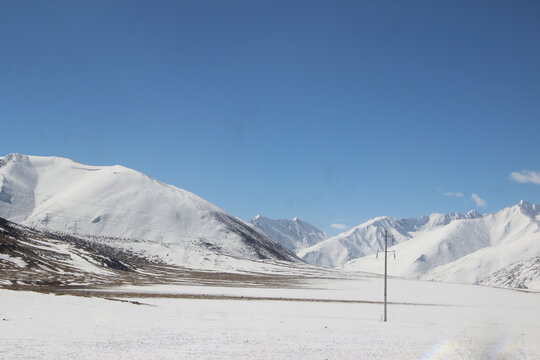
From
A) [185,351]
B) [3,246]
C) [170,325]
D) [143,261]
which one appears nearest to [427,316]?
[170,325]

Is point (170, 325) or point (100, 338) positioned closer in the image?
point (100, 338)

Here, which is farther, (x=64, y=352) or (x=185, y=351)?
(x=185, y=351)

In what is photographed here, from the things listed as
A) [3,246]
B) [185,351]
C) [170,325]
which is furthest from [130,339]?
[3,246]

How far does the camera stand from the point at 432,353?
29.5 metres

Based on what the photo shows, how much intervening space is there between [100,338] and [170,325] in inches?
334

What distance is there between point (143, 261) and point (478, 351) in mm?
181030

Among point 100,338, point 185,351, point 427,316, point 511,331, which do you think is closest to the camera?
point 185,351

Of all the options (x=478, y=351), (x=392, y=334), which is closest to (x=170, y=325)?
(x=392, y=334)

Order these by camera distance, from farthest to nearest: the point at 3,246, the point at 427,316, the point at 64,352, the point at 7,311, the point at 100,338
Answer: the point at 3,246 → the point at 427,316 → the point at 7,311 → the point at 100,338 → the point at 64,352

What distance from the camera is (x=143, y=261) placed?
639 ft

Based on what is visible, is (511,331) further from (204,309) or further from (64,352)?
(64,352)

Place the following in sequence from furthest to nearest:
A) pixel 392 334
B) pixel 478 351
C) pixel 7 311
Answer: pixel 392 334 < pixel 7 311 < pixel 478 351

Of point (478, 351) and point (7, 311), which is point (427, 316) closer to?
point (478, 351)

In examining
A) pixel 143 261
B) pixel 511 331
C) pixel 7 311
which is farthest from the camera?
pixel 143 261
